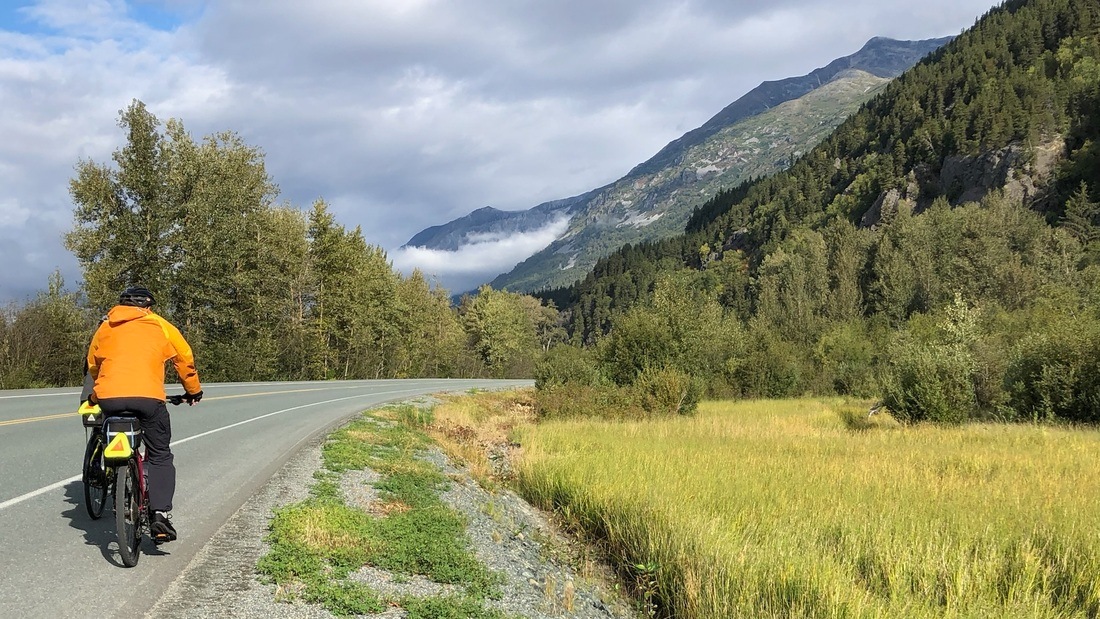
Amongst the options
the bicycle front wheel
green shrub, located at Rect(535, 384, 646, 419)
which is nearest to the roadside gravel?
the bicycle front wheel

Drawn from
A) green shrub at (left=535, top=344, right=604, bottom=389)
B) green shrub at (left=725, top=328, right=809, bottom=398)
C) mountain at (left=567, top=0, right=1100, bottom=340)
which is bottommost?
green shrub at (left=725, top=328, right=809, bottom=398)

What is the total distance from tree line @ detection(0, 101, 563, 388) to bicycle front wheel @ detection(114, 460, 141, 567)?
2087 cm

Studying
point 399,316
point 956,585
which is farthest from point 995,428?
point 399,316

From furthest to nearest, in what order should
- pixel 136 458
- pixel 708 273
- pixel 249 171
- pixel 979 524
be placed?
1. pixel 708 273
2. pixel 249 171
3. pixel 979 524
4. pixel 136 458

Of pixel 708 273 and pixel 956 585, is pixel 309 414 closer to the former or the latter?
pixel 956 585

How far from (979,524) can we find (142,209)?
34639 millimetres

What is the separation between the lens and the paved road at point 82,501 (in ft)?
15.3

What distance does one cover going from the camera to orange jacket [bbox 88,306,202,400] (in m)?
5.31

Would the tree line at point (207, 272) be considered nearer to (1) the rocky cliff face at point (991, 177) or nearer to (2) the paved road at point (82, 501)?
(2) the paved road at point (82, 501)

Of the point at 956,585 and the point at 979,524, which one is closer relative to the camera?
the point at 956,585

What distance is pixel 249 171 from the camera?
116 ft

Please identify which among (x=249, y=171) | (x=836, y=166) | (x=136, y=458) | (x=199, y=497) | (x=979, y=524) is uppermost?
(x=836, y=166)

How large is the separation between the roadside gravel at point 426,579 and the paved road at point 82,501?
10.2 inches

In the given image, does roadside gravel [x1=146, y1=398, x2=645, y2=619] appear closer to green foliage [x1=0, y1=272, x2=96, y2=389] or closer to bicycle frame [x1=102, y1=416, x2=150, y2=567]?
bicycle frame [x1=102, y1=416, x2=150, y2=567]
